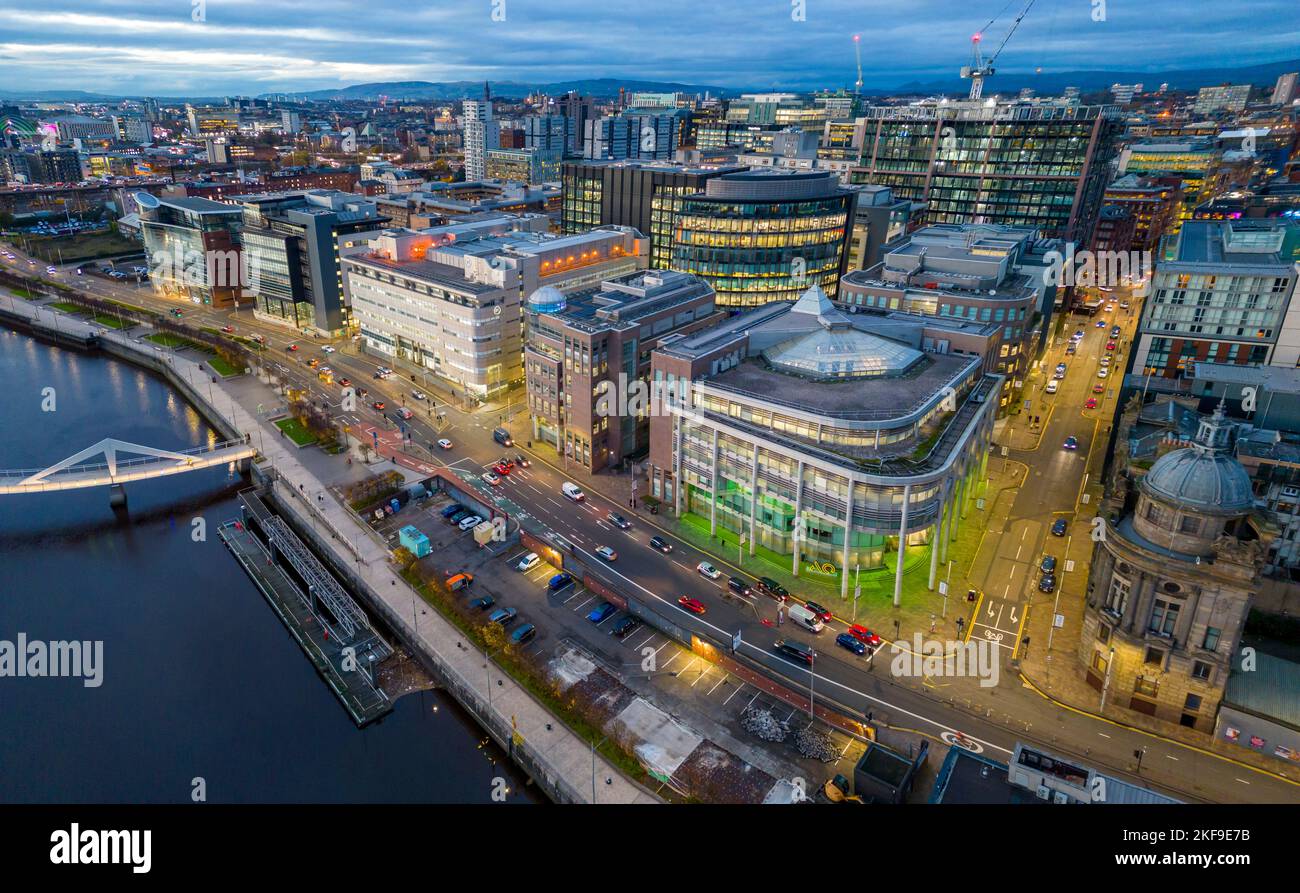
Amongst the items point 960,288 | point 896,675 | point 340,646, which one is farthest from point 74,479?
point 960,288

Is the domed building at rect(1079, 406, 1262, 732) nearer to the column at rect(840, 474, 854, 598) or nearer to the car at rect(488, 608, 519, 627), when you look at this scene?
the column at rect(840, 474, 854, 598)

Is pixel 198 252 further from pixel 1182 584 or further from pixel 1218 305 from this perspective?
pixel 1218 305

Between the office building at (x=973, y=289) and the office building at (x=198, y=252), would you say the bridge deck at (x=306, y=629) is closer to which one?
the office building at (x=973, y=289)

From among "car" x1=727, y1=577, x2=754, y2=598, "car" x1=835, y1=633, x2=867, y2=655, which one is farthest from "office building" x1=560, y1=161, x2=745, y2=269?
"car" x1=835, y1=633, x2=867, y2=655

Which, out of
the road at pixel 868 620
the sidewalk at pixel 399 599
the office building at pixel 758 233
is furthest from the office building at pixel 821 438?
the office building at pixel 758 233

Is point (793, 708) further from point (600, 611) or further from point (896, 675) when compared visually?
point (600, 611)

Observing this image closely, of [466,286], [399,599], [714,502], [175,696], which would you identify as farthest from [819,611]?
[466,286]

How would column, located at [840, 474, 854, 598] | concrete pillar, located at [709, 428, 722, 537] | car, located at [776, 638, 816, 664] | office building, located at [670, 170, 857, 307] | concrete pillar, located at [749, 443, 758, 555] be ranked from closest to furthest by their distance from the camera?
1. car, located at [776, 638, 816, 664]
2. column, located at [840, 474, 854, 598]
3. concrete pillar, located at [749, 443, 758, 555]
4. concrete pillar, located at [709, 428, 722, 537]
5. office building, located at [670, 170, 857, 307]

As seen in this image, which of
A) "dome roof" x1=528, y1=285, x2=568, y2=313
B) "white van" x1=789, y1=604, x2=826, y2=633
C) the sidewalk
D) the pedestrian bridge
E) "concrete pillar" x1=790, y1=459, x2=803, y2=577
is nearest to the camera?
the sidewalk
